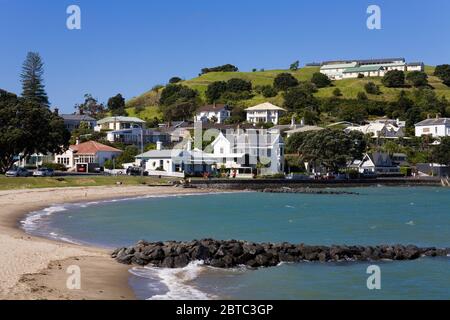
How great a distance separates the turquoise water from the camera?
1880 centimetres

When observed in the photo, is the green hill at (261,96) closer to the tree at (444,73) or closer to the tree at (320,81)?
the tree at (444,73)

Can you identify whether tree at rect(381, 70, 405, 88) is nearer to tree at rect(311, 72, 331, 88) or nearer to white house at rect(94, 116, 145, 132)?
tree at rect(311, 72, 331, 88)

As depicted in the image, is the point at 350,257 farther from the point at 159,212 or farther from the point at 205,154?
the point at 205,154

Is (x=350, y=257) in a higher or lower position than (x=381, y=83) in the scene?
lower

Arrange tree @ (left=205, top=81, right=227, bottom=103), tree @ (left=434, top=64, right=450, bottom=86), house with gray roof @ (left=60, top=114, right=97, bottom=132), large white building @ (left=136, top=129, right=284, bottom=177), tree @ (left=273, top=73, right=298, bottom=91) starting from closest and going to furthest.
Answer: large white building @ (left=136, top=129, right=284, bottom=177) → house with gray roof @ (left=60, top=114, right=97, bottom=132) → tree @ (left=205, top=81, right=227, bottom=103) → tree @ (left=273, top=73, right=298, bottom=91) → tree @ (left=434, top=64, right=450, bottom=86)

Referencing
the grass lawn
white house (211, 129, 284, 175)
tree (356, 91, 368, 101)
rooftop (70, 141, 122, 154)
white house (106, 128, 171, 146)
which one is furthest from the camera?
tree (356, 91, 368, 101)

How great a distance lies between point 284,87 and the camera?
557 ft

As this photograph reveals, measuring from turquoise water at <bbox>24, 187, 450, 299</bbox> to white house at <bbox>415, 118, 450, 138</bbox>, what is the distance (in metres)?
57.6

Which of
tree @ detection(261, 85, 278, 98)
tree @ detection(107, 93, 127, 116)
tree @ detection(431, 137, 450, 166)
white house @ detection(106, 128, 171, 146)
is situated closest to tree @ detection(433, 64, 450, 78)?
tree @ detection(261, 85, 278, 98)

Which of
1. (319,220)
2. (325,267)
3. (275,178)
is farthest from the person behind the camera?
(275,178)

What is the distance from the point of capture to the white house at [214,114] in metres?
136

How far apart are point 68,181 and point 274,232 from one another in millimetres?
35952
